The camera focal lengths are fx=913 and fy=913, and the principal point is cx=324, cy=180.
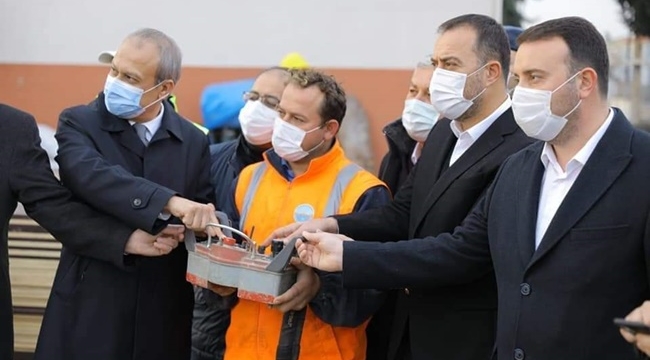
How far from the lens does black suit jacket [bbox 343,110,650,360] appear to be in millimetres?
2467

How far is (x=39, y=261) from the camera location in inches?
183

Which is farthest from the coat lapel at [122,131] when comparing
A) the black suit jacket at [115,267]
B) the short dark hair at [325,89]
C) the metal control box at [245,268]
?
the short dark hair at [325,89]

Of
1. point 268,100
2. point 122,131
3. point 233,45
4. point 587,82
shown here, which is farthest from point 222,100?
point 587,82

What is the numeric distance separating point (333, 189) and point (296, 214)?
6.7 inches

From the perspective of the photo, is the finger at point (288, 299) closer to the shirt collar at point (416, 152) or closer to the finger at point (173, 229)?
the finger at point (173, 229)

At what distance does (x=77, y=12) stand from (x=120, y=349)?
4.12m

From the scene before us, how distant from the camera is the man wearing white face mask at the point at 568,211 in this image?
2475 millimetres

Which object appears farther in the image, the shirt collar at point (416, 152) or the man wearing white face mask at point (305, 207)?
the shirt collar at point (416, 152)

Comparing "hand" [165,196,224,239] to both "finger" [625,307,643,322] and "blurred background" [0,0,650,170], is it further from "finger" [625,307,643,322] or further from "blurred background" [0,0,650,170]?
"blurred background" [0,0,650,170]

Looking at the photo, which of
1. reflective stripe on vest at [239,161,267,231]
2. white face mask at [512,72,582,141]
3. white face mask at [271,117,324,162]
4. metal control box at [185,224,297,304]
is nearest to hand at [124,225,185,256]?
metal control box at [185,224,297,304]

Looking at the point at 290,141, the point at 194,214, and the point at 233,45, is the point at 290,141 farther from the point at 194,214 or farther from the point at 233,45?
the point at 233,45

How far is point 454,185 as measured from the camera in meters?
3.20

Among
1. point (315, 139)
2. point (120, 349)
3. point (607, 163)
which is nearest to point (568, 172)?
point (607, 163)

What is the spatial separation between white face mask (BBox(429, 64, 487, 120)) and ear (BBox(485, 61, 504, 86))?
2cm
